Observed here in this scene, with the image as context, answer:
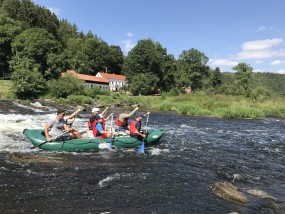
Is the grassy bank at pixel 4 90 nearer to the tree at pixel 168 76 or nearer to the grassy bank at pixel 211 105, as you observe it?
the grassy bank at pixel 211 105

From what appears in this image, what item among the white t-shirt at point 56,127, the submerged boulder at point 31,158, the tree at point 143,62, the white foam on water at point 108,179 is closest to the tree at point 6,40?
the tree at point 143,62

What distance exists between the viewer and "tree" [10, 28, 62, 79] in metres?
41.3

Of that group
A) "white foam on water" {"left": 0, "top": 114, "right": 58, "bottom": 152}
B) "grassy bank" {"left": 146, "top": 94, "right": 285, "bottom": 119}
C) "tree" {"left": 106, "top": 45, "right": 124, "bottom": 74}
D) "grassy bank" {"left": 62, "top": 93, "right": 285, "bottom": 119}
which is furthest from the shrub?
"tree" {"left": 106, "top": 45, "right": 124, "bottom": 74}

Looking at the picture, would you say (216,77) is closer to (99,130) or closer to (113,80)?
(113,80)

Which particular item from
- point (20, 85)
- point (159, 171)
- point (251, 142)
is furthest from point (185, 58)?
point (159, 171)

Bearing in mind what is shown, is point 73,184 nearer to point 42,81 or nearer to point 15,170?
point 15,170

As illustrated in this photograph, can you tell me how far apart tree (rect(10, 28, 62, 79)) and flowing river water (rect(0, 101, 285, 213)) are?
93.0 ft

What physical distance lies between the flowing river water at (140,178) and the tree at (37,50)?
28.3m

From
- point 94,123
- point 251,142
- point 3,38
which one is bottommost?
point 251,142

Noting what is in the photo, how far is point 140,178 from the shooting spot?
9.23 metres

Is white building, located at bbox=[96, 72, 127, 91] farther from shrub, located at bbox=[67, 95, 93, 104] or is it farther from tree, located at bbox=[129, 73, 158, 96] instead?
shrub, located at bbox=[67, 95, 93, 104]

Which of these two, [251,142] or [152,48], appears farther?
[152,48]

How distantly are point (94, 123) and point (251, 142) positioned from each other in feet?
26.8

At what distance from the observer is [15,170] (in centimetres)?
931
